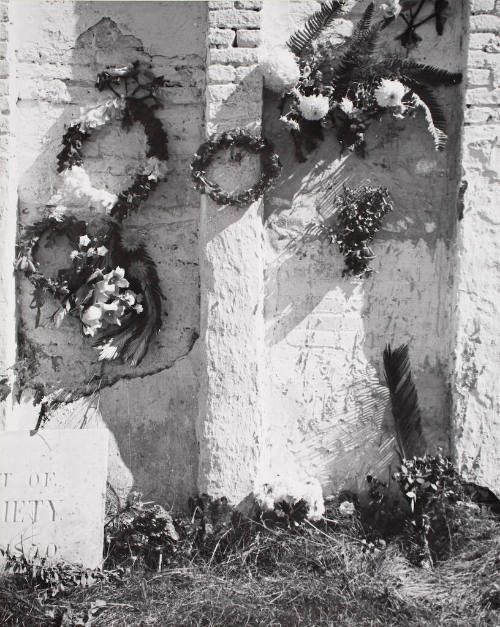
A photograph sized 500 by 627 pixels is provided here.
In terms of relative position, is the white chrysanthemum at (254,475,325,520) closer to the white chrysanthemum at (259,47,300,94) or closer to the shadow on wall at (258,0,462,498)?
the shadow on wall at (258,0,462,498)

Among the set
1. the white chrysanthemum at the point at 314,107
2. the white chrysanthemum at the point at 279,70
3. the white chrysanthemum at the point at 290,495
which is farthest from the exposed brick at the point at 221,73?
the white chrysanthemum at the point at 290,495

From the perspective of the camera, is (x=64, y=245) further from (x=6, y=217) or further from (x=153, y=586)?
(x=153, y=586)

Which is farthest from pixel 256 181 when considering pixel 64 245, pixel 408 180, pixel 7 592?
pixel 7 592

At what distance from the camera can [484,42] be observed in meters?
4.69

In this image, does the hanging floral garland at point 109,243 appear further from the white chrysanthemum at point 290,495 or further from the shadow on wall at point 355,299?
the white chrysanthemum at point 290,495

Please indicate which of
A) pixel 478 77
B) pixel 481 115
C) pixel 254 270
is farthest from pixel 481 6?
pixel 254 270

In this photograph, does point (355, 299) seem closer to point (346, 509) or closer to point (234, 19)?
point (346, 509)

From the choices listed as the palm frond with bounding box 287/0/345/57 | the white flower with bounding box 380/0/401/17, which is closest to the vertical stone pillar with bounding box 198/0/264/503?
the palm frond with bounding box 287/0/345/57

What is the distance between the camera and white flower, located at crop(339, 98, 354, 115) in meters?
4.75

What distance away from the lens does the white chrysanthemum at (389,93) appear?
15.1 feet

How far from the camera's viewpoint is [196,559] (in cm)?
443

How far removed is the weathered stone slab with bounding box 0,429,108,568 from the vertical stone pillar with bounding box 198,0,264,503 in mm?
696

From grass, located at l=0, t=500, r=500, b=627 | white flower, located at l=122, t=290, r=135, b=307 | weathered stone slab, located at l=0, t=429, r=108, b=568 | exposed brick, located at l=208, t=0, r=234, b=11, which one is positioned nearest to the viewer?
grass, located at l=0, t=500, r=500, b=627

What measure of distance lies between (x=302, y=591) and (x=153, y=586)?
86cm
